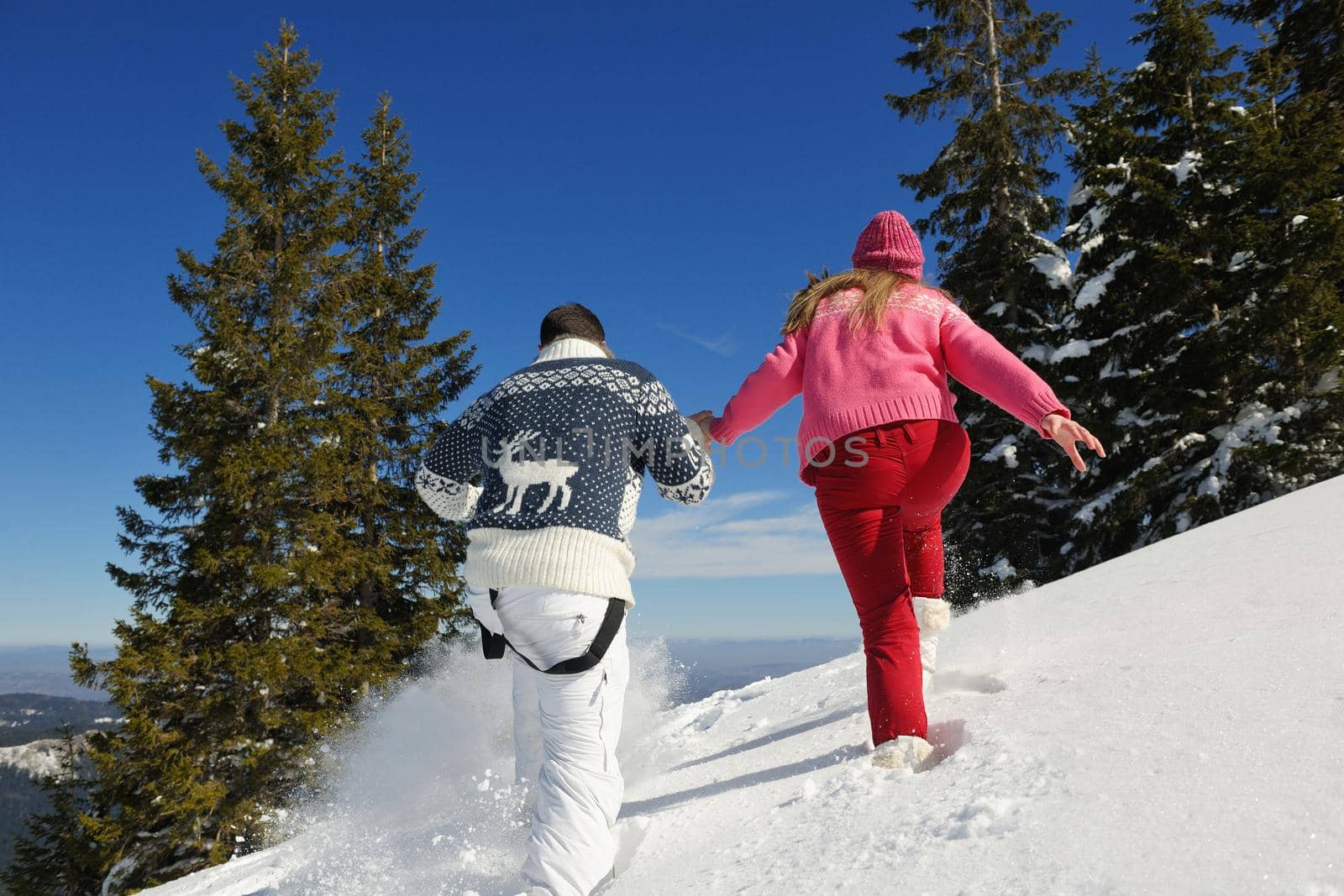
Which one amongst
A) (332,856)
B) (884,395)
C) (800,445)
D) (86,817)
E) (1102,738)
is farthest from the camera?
(86,817)

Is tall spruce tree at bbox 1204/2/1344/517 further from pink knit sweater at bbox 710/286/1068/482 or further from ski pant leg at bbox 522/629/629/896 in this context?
ski pant leg at bbox 522/629/629/896

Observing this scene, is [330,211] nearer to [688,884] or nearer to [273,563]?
A: [273,563]

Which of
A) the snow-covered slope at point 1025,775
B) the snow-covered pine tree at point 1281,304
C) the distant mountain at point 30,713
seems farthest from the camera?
the distant mountain at point 30,713

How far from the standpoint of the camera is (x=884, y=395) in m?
2.59

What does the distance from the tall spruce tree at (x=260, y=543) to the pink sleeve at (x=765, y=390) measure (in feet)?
35.3

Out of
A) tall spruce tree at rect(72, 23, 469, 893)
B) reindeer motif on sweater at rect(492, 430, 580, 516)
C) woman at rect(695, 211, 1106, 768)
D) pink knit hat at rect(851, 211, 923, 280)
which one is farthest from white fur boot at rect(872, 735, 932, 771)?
tall spruce tree at rect(72, 23, 469, 893)

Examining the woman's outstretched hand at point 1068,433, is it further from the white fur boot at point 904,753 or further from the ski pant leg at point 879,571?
the white fur boot at point 904,753

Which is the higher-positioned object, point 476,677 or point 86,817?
point 476,677

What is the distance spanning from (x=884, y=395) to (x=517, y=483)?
1.29m

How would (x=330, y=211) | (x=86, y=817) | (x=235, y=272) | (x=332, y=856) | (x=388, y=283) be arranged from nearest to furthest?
(x=332, y=856) → (x=86, y=817) → (x=235, y=272) → (x=330, y=211) → (x=388, y=283)

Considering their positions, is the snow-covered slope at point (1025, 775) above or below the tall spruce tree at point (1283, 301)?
below

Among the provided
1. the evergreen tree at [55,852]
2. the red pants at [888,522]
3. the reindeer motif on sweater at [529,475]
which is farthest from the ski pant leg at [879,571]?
the evergreen tree at [55,852]

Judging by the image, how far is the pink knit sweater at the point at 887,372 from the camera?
2.57 m

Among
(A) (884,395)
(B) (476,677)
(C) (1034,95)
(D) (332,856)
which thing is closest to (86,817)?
(B) (476,677)
